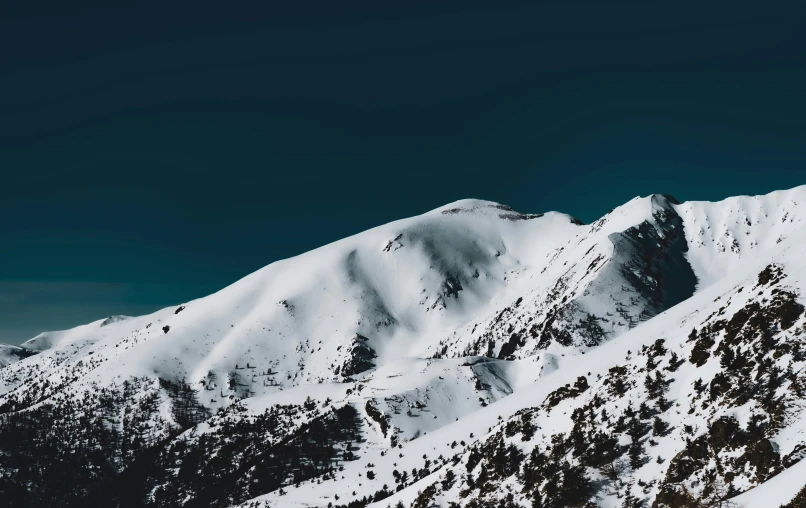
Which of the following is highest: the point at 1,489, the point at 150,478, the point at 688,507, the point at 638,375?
the point at 1,489

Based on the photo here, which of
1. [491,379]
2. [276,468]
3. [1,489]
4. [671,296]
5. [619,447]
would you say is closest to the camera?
[619,447]

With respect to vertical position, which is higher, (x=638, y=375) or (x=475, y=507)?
(x=638, y=375)

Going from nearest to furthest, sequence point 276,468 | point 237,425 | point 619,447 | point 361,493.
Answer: point 619,447 → point 361,493 → point 276,468 → point 237,425

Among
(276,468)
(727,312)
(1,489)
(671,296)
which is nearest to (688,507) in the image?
(727,312)

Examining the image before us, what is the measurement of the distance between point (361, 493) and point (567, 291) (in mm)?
131238

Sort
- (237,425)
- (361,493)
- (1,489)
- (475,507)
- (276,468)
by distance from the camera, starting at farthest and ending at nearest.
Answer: (1,489), (237,425), (276,468), (361,493), (475,507)

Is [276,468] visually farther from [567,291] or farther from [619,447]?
[567,291]

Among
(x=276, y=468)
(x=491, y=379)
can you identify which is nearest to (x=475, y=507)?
(x=276, y=468)

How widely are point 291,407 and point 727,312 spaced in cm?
12967

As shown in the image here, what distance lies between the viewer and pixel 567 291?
189 meters

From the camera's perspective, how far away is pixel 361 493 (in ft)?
250

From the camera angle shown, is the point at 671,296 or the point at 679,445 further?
the point at 671,296

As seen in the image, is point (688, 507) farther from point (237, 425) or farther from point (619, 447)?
point (237, 425)

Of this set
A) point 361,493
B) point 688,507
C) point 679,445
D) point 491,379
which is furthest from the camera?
point 491,379
